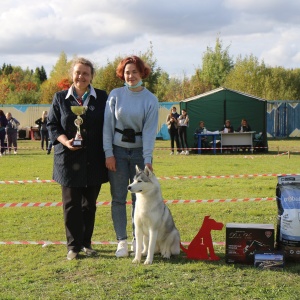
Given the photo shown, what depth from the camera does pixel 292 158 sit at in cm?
1579

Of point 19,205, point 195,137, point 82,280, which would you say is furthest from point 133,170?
point 195,137

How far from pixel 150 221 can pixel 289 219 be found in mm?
1242

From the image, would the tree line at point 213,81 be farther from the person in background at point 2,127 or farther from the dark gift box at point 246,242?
the dark gift box at point 246,242

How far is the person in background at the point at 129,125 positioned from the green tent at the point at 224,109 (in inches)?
603

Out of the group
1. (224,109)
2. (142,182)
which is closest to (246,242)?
(142,182)

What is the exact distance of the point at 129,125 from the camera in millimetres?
4707

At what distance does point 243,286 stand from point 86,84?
7.51 feet

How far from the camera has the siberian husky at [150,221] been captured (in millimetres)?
4496

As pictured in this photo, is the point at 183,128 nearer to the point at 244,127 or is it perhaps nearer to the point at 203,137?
the point at 203,137

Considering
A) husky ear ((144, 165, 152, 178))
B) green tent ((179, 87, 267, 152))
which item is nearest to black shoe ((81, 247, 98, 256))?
husky ear ((144, 165, 152, 178))

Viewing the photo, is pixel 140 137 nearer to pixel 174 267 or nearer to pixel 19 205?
pixel 174 267

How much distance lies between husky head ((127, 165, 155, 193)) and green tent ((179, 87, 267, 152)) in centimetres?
1563

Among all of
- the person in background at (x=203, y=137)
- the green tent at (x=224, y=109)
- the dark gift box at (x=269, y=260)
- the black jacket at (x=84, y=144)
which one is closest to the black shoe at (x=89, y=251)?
the black jacket at (x=84, y=144)

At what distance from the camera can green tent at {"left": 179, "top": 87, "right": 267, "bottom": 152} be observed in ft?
66.6
